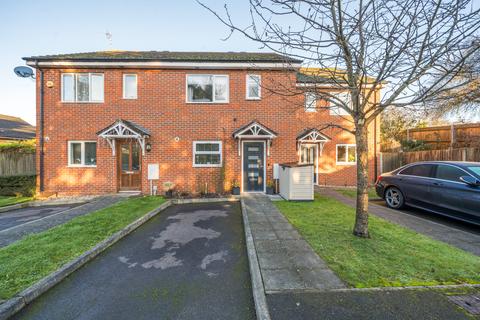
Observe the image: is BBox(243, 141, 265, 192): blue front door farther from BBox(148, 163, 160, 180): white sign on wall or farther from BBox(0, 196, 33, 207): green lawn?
BBox(0, 196, 33, 207): green lawn

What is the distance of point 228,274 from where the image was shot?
3.54 metres

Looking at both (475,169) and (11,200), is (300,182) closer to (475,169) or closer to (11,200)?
(475,169)

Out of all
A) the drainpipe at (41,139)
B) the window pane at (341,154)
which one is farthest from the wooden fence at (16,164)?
the window pane at (341,154)

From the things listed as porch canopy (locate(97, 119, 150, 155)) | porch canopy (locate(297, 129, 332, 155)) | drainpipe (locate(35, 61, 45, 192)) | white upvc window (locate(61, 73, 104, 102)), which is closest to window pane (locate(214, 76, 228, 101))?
porch canopy (locate(97, 119, 150, 155))

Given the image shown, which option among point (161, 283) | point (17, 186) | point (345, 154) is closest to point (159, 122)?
point (17, 186)

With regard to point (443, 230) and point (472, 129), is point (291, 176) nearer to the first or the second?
point (443, 230)

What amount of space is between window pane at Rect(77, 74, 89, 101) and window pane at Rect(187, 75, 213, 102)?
4.87m

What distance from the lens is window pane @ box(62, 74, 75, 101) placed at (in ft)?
33.3

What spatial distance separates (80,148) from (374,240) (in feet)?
40.0

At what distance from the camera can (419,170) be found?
6.92 metres

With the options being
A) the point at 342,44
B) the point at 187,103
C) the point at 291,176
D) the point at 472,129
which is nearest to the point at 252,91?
the point at 187,103

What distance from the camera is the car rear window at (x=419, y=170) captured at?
21.7 feet

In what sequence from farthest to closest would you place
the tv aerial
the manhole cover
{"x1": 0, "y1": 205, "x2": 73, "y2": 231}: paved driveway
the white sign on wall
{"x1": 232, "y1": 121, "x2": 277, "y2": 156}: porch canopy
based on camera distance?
1. the white sign on wall
2. {"x1": 232, "y1": 121, "x2": 277, "y2": 156}: porch canopy
3. the tv aerial
4. {"x1": 0, "y1": 205, "x2": 73, "y2": 231}: paved driveway
5. the manhole cover

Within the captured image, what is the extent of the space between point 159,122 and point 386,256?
9792 millimetres
